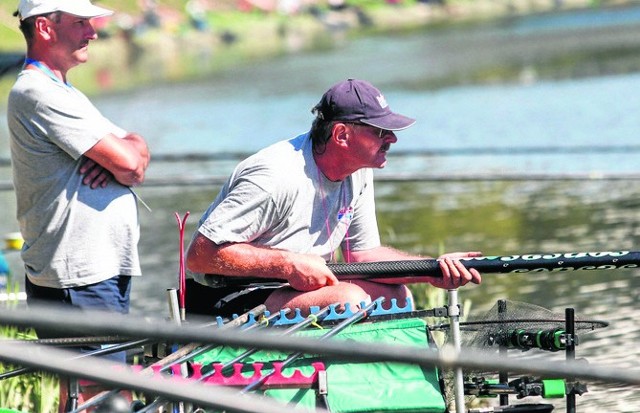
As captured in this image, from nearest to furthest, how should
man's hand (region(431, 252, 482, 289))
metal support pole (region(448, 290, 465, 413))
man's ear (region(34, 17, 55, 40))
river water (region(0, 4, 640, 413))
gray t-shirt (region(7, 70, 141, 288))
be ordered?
metal support pole (region(448, 290, 465, 413)) < man's hand (region(431, 252, 482, 289)) < gray t-shirt (region(7, 70, 141, 288)) < man's ear (region(34, 17, 55, 40)) < river water (region(0, 4, 640, 413))

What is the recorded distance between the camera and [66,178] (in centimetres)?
420

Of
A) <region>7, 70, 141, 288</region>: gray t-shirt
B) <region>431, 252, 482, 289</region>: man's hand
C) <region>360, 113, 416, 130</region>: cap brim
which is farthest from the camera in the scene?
<region>360, 113, 416, 130</region>: cap brim

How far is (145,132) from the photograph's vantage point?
1958cm

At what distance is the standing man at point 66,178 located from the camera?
13.7ft

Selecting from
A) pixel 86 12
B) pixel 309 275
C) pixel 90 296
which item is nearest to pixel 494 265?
pixel 309 275

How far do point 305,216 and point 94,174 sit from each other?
693 mm

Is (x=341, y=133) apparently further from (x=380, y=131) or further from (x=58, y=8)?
(x=58, y=8)

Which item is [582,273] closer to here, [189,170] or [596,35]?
[189,170]

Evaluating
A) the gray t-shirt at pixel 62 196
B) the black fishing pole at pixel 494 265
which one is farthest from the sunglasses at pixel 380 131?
the gray t-shirt at pixel 62 196

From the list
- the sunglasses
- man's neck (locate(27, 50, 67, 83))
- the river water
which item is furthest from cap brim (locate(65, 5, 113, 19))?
the river water

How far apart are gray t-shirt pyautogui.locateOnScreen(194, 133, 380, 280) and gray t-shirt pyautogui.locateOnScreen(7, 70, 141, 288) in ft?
0.93

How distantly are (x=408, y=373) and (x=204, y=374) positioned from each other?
589mm

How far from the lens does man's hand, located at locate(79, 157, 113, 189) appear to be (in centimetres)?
421

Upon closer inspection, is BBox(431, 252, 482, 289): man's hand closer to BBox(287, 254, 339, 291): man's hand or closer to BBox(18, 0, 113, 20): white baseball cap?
BBox(287, 254, 339, 291): man's hand
